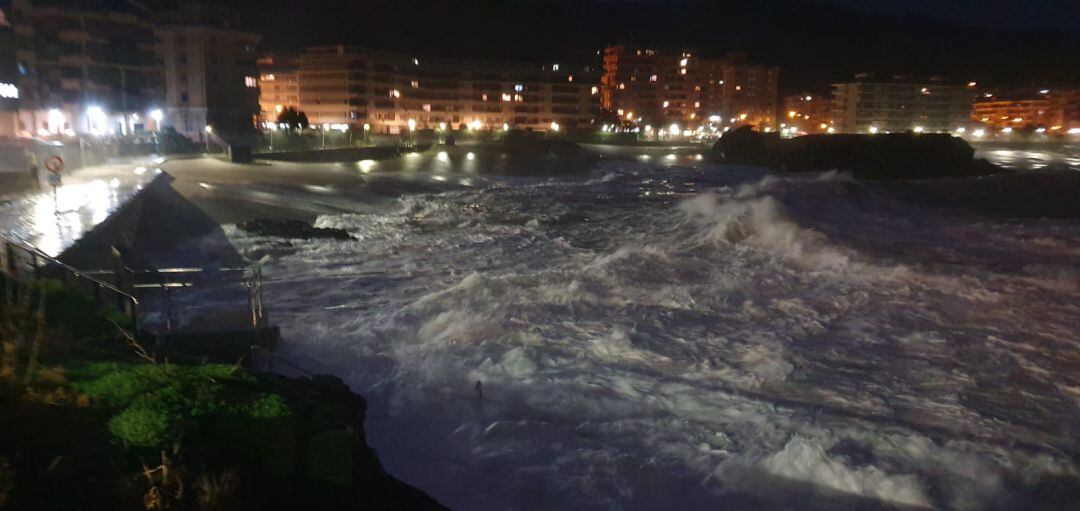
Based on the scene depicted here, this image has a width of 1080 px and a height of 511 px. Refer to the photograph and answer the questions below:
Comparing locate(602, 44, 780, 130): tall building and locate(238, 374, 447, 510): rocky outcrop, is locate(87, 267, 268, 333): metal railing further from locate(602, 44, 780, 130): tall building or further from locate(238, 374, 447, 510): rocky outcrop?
locate(602, 44, 780, 130): tall building

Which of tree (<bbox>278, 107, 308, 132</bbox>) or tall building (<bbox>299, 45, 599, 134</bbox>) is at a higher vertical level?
tall building (<bbox>299, 45, 599, 134</bbox>)

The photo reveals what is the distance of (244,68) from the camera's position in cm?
6022

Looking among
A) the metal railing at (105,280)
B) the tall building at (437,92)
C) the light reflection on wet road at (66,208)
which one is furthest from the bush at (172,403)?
the tall building at (437,92)

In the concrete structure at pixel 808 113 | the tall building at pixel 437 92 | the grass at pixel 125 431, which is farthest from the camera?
the concrete structure at pixel 808 113

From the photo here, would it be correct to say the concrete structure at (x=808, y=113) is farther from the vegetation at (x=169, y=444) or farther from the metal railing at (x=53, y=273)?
the vegetation at (x=169, y=444)

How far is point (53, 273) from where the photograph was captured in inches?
367

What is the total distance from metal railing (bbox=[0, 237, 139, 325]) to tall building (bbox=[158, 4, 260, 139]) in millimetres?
50200

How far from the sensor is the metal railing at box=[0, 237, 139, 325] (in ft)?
27.2

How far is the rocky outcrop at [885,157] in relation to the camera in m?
52.0

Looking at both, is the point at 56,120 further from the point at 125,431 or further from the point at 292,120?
the point at 125,431

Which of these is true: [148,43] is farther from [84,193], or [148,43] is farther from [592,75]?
[592,75]

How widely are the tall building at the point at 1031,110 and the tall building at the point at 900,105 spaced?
1273 centimetres

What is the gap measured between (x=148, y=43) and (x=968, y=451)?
6264 centimetres

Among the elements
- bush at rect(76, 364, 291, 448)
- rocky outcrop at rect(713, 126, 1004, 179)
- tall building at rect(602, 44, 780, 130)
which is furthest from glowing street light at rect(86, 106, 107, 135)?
tall building at rect(602, 44, 780, 130)
